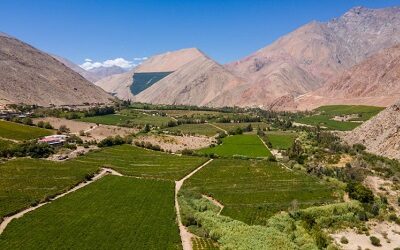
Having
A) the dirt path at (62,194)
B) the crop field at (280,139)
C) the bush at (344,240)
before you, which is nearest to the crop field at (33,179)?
the dirt path at (62,194)

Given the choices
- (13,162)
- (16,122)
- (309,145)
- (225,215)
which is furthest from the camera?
(16,122)

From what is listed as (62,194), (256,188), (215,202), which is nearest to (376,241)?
(215,202)

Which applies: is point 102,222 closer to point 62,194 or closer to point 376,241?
point 62,194

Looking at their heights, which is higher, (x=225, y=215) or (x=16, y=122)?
(x=16, y=122)

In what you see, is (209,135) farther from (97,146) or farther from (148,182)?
(148,182)

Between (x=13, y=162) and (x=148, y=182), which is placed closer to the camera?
(x=148, y=182)

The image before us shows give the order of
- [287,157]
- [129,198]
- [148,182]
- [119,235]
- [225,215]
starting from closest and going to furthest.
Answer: [119,235] < [225,215] < [129,198] < [148,182] < [287,157]

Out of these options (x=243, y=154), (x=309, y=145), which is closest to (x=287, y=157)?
(x=243, y=154)

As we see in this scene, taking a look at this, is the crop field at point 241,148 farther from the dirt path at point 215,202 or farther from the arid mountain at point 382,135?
the dirt path at point 215,202
